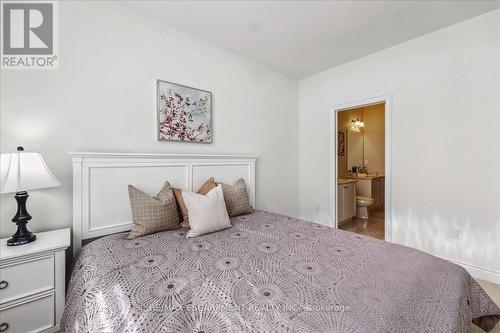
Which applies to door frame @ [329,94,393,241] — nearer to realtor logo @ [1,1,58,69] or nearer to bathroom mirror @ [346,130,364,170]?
bathroom mirror @ [346,130,364,170]

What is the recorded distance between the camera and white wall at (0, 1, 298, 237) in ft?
5.45

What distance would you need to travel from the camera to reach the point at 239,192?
2477 millimetres

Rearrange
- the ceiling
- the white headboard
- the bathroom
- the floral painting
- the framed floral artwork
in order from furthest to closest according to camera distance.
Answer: the framed floral artwork → the bathroom → the floral painting → the ceiling → the white headboard

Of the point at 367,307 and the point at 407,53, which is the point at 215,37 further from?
the point at 367,307

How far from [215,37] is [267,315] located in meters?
2.73

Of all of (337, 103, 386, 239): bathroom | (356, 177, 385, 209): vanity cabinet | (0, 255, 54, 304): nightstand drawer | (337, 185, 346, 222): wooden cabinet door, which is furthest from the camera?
(356, 177, 385, 209): vanity cabinet

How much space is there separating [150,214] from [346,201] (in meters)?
3.33

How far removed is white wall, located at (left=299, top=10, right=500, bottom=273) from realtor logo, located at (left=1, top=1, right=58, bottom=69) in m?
3.36

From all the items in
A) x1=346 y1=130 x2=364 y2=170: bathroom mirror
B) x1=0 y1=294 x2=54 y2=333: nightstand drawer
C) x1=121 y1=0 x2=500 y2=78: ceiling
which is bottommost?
x1=0 y1=294 x2=54 y2=333: nightstand drawer

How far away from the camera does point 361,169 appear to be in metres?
5.37

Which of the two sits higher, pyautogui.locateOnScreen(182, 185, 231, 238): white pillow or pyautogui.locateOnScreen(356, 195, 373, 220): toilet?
pyautogui.locateOnScreen(182, 185, 231, 238): white pillow

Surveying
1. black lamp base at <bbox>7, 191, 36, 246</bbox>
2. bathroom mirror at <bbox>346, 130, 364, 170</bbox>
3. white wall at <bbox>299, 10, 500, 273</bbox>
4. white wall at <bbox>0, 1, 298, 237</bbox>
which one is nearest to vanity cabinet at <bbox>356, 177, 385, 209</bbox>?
bathroom mirror at <bbox>346, 130, 364, 170</bbox>

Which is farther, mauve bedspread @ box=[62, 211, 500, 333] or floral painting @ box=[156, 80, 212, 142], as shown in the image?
floral painting @ box=[156, 80, 212, 142]

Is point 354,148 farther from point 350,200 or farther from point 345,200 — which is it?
point 345,200
